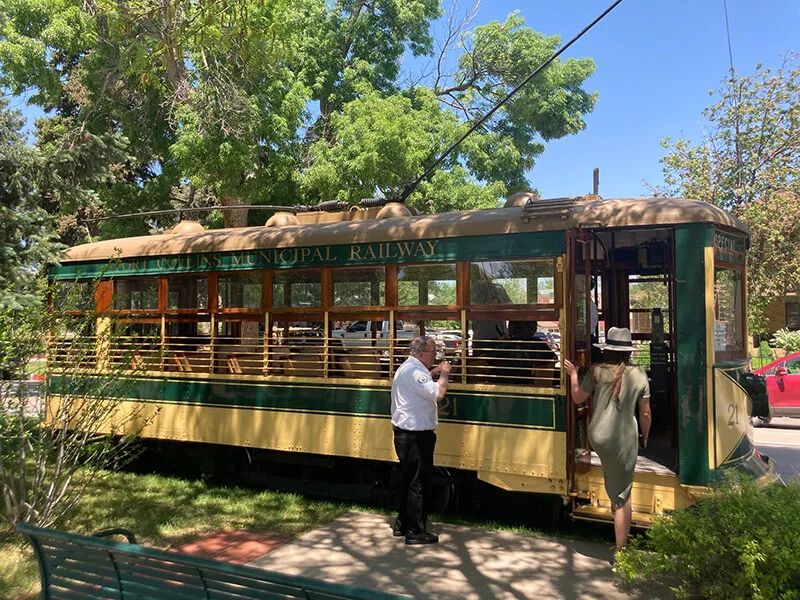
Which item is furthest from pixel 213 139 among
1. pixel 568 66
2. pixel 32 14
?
pixel 568 66

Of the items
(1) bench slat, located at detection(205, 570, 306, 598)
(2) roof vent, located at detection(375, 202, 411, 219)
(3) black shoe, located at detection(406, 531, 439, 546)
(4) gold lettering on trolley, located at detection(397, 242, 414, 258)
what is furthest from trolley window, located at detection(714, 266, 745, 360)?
(1) bench slat, located at detection(205, 570, 306, 598)

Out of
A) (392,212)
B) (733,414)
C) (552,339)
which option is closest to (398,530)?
(552,339)

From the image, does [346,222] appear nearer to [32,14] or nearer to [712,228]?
[712,228]

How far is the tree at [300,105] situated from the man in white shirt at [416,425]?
5.20 metres

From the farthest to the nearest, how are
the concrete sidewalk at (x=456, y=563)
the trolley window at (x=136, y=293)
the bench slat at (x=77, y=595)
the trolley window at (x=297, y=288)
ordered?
the trolley window at (x=136, y=293) → the trolley window at (x=297, y=288) → the concrete sidewalk at (x=456, y=563) → the bench slat at (x=77, y=595)

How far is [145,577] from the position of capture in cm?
281

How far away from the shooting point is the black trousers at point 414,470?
5211mm

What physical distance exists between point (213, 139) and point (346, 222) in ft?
22.9

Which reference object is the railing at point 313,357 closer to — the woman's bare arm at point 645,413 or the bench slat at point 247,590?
the woman's bare arm at point 645,413

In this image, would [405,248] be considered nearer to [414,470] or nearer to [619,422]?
[414,470]

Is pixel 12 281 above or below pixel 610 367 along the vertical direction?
above

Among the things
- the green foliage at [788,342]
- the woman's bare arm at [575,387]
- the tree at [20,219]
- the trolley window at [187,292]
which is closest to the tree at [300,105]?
the tree at [20,219]

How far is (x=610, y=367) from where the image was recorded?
470 centimetres

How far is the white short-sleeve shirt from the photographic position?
5.09m
